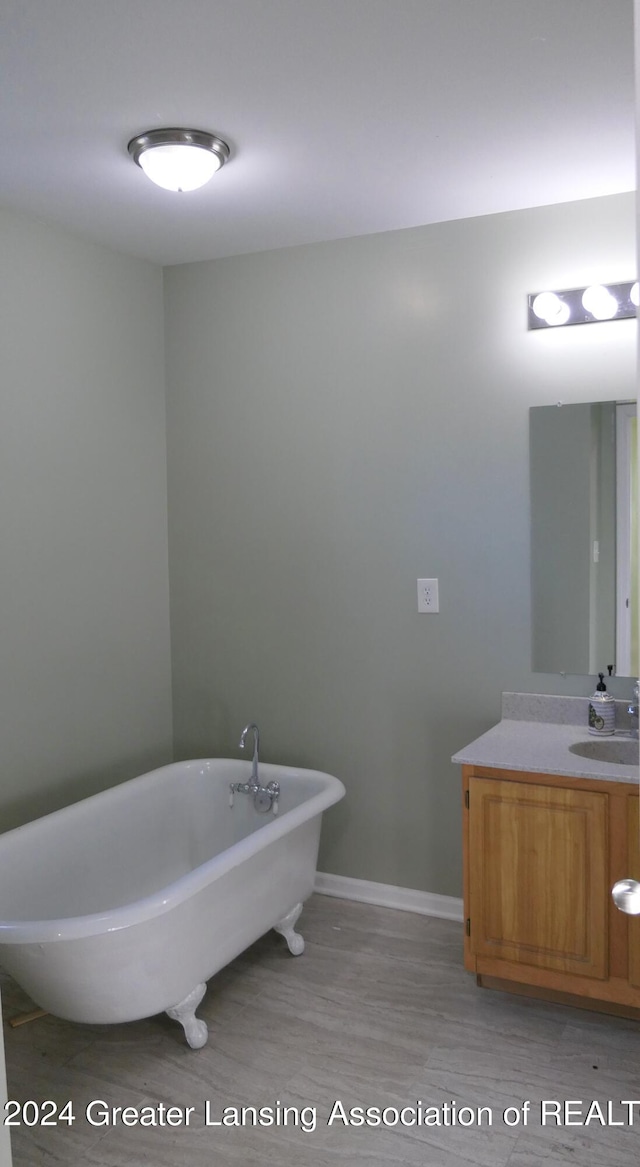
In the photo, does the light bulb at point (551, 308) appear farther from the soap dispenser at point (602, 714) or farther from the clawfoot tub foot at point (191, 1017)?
the clawfoot tub foot at point (191, 1017)

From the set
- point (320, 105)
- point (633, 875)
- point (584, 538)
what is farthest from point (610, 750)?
point (320, 105)

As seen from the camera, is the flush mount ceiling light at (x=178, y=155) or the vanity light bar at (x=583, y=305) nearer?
the flush mount ceiling light at (x=178, y=155)

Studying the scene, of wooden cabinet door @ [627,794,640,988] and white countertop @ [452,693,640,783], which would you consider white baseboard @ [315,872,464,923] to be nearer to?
white countertop @ [452,693,640,783]

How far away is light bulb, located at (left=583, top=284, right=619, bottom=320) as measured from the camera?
9.69 feet

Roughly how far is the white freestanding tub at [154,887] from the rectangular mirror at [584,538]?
0.97 metres

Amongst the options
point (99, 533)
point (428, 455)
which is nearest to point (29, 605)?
point (99, 533)

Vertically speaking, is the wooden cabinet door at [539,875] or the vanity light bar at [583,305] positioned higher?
the vanity light bar at [583,305]

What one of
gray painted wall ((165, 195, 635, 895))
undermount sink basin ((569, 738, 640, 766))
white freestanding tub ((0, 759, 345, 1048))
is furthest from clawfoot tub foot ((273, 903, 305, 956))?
undermount sink basin ((569, 738, 640, 766))

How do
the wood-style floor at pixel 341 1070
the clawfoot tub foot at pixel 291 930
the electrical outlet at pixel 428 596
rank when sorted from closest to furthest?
the wood-style floor at pixel 341 1070, the clawfoot tub foot at pixel 291 930, the electrical outlet at pixel 428 596

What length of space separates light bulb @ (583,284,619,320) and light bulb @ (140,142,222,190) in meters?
1.26

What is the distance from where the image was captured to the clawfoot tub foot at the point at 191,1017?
8.38 ft

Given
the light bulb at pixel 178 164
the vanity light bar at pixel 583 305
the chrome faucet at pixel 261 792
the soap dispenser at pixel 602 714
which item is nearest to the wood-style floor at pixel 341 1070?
the chrome faucet at pixel 261 792

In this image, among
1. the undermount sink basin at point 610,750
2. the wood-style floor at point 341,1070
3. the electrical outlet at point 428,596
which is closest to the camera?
the wood-style floor at point 341,1070

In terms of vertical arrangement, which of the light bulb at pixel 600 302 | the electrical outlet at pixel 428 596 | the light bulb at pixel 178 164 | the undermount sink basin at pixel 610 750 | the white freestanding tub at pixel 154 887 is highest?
the light bulb at pixel 178 164
